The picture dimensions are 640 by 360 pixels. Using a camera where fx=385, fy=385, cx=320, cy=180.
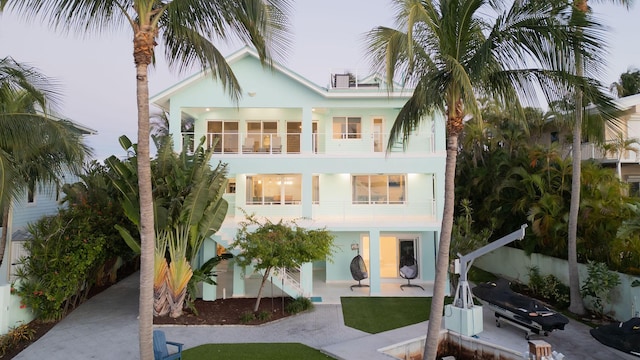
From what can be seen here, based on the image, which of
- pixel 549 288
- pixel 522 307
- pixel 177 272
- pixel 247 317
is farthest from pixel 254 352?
pixel 549 288

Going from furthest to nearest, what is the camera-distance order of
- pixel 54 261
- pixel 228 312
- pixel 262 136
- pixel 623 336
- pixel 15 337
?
pixel 262 136 < pixel 228 312 < pixel 54 261 < pixel 15 337 < pixel 623 336

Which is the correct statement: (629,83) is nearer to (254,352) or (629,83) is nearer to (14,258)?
(254,352)

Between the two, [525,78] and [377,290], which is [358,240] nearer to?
[377,290]

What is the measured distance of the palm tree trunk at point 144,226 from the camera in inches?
265

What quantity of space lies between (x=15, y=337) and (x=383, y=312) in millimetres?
11175

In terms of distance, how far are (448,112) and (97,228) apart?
12023mm

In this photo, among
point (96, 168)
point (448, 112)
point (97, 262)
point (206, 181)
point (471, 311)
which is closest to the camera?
point (448, 112)

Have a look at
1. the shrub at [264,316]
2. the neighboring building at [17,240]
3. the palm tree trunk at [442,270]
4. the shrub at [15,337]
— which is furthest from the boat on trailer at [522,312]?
the shrub at [15,337]

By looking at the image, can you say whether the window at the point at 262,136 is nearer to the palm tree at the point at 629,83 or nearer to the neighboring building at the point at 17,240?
the neighboring building at the point at 17,240

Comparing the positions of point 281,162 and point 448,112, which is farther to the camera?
point 281,162

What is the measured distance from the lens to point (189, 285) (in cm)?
1349

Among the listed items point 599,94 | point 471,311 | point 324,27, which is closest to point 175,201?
point 324,27

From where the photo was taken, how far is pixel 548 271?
16.0 m

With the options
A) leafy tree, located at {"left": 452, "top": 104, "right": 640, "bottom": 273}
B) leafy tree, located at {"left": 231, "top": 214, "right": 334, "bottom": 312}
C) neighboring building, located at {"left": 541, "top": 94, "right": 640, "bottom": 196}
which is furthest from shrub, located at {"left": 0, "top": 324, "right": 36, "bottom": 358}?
neighboring building, located at {"left": 541, "top": 94, "right": 640, "bottom": 196}
